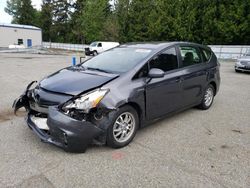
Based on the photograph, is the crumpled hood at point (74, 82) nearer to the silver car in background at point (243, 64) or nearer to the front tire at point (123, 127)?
the front tire at point (123, 127)

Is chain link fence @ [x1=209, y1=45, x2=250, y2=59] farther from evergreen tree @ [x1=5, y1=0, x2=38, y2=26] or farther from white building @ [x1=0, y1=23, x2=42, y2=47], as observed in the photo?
evergreen tree @ [x1=5, y1=0, x2=38, y2=26]

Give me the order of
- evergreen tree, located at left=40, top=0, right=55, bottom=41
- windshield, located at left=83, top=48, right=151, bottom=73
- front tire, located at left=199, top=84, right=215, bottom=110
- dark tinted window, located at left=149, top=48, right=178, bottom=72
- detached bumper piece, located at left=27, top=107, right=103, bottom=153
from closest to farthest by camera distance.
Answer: detached bumper piece, located at left=27, top=107, right=103, bottom=153 < windshield, located at left=83, top=48, right=151, bottom=73 < dark tinted window, located at left=149, top=48, right=178, bottom=72 < front tire, located at left=199, top=84, right=215, bottom=110 < evergreen tree, located at left=40, top=0, right=55, bottom=41

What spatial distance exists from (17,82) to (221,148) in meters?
7.38

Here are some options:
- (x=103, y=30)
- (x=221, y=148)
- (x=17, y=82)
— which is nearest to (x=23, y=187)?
(x=221, y=148)

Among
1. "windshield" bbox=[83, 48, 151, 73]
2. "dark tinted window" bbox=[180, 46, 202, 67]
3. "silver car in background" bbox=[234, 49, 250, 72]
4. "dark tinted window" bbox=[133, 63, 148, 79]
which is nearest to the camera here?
"dark tinted window" bbox=[133, 63, 148, 79]

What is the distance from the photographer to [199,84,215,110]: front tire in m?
5.32

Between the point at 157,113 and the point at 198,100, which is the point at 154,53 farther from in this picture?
the point at 198,100

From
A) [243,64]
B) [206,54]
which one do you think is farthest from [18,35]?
[206,54]

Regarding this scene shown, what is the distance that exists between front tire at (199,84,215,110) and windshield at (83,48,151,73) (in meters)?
2.02

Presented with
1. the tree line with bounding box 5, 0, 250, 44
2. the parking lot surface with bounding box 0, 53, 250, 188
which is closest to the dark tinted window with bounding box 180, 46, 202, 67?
the parking lot surface with bounding box 0, 53, 250, 188

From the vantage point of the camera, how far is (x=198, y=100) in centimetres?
504

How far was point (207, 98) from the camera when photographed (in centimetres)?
545

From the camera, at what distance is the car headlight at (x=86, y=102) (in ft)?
10.0

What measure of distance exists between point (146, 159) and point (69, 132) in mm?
1086
